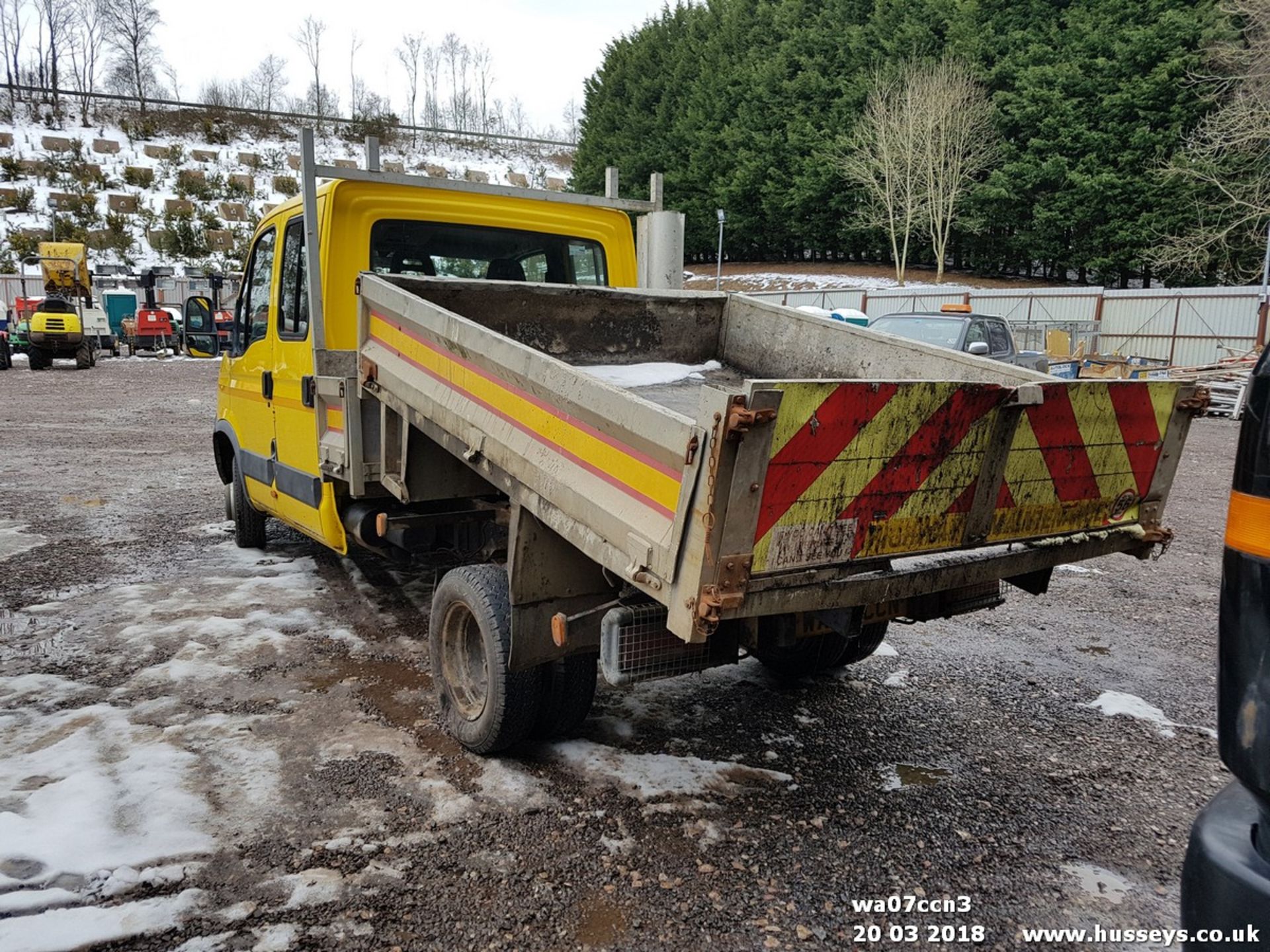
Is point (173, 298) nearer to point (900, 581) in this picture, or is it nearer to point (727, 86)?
point (727, 86)

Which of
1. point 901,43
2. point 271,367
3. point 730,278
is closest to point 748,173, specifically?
point 730,278

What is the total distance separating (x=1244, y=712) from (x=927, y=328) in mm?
12369

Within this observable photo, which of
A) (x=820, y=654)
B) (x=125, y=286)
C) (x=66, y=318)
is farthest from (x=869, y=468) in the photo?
(x=125, y=286)

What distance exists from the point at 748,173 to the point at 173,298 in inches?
1101

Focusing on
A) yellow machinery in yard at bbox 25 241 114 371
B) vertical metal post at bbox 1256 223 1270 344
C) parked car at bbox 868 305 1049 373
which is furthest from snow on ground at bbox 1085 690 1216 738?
yellow machinery in yard at bbox 25 241 114 371

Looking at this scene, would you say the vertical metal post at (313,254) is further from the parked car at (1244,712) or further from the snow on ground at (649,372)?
the parked car at (1244,712)

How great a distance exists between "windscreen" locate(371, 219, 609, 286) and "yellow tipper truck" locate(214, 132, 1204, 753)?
2cm

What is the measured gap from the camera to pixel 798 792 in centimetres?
336

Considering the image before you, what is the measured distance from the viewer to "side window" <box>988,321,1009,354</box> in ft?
42.4

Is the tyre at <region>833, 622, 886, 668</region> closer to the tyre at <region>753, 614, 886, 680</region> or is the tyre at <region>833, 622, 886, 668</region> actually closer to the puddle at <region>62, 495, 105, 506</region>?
the tyre at <region>753, 614, 886, 680</region>

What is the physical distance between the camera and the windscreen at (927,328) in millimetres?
12719

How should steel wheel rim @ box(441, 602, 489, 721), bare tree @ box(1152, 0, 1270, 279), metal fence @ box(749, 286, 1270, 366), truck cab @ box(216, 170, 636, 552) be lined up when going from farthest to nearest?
bare tree @ box(1152, 0, 1270, 279) → metal fence @ box(749, 286, 1270, 366) → truck cab @ box(216, 170, 636, 552) → steel wheel rim @ box(441, 602, 489, 721)

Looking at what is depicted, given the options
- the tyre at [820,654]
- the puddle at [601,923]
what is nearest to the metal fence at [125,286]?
the tyre at [820,654]

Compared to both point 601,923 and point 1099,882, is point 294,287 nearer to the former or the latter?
point 601,923
